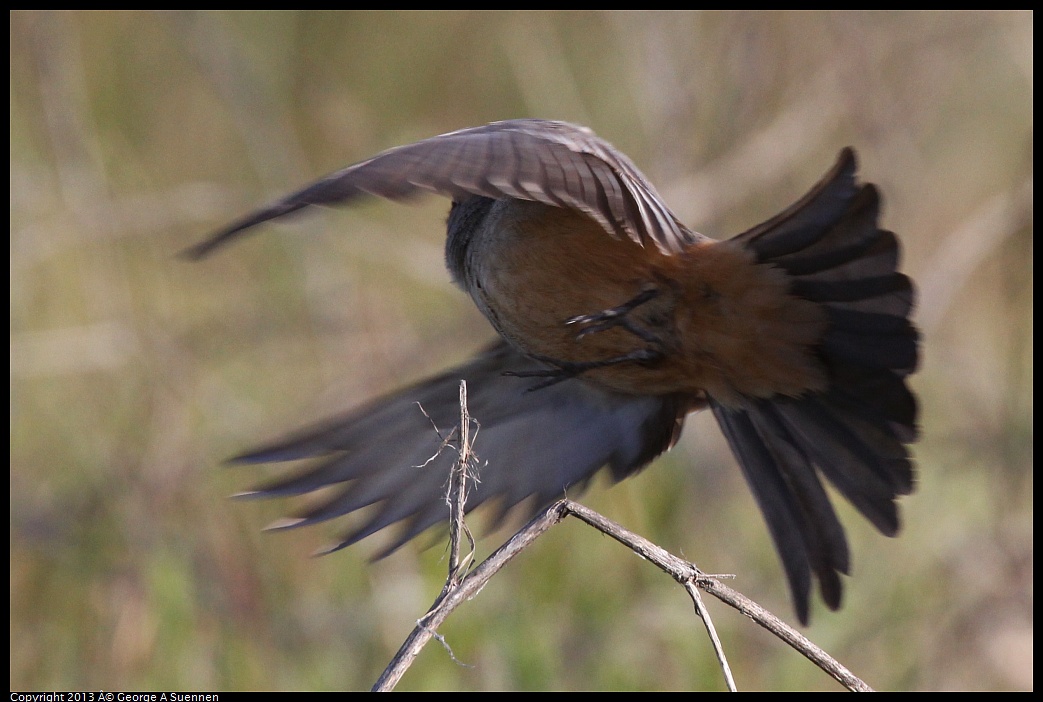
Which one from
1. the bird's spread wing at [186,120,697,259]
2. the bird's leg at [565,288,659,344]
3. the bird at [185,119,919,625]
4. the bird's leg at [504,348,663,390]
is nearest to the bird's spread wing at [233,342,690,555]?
the bird at [185,119,919,625]

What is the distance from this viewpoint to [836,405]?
2.55m

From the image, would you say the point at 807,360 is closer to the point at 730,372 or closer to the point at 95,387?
the point at 730,372

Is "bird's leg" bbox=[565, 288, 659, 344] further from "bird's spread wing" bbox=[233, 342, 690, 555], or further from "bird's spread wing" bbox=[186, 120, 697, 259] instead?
"bird's spread wing" bbox=[233, 342, 690, 555]

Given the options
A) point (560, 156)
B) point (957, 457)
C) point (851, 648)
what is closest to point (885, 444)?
point (560, 156)

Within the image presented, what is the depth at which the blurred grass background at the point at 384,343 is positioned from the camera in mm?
3609

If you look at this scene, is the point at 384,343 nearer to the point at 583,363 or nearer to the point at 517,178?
the point at 583,363

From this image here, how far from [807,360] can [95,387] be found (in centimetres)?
316

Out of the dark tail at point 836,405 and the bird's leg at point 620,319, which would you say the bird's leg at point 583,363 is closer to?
the bird's leg at point 620,319

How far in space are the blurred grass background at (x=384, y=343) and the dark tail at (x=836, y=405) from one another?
34.1 inches

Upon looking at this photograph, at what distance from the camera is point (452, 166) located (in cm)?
187

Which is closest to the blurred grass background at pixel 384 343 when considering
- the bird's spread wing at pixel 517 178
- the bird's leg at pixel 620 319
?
the bird's leg at pixel 620 319

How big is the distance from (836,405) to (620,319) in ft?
1.72

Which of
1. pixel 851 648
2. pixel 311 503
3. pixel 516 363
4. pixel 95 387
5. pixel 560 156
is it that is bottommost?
pixel 95 387

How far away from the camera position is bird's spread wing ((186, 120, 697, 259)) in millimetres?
1720
